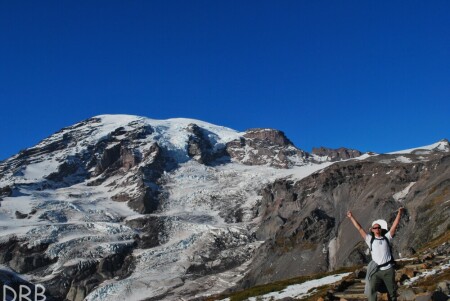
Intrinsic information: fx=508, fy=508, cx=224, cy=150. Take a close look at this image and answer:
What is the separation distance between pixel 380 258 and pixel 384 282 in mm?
1029

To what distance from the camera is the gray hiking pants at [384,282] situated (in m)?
16.4

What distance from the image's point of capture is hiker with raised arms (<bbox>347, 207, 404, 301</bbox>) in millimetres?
16141

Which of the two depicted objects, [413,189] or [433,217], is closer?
[433,217]

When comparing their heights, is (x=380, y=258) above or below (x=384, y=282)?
above

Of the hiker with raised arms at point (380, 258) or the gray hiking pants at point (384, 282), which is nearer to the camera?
the hiker with raised arms at point (380, 258)

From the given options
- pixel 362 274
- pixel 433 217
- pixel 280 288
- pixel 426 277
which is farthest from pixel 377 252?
pixel 433 217

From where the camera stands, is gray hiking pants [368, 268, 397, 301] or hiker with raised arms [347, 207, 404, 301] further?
gray hiking pants [368, 268, 397, 301]

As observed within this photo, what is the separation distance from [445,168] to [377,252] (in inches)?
6530

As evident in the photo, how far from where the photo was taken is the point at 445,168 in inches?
6594

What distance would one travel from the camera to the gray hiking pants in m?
16.4

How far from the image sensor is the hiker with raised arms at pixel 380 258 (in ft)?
53.0

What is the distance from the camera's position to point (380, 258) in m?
16.2

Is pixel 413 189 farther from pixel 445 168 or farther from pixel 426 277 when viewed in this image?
pixel 426 277

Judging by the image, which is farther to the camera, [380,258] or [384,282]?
[384,282]
